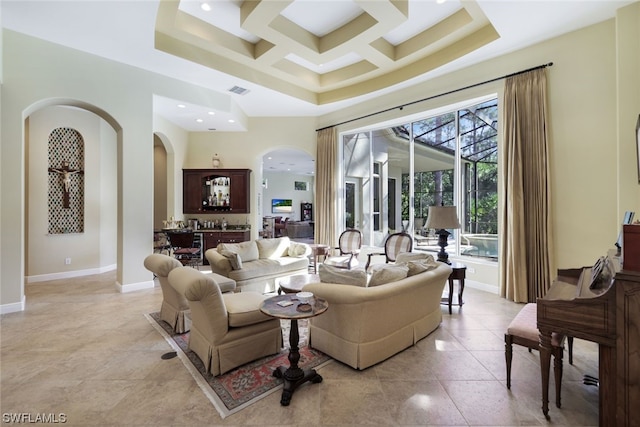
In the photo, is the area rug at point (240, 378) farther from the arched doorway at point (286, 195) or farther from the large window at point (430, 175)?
the arched doorway at point (286, 195)

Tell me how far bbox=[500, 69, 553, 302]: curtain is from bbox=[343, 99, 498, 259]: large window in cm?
51

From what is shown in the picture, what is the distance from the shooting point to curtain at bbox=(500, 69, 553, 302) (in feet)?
13.0

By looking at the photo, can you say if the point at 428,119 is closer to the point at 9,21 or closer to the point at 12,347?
the point at 9,21

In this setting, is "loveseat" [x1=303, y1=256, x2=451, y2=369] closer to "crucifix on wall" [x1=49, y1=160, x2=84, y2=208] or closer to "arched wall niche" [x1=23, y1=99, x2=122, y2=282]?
"arched wall niche" [x1=23, y1=99, x2=122, y2=282]

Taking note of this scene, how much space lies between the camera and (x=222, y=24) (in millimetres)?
4312

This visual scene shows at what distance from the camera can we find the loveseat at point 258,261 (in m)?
4.41

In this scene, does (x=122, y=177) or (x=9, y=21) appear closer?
(x=9, y=21)

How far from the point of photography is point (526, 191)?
415 cm

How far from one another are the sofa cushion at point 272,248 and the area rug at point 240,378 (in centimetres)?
219

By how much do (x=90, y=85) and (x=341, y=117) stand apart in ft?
15.1

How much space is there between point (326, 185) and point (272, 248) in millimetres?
2479

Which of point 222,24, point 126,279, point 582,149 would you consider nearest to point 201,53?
point 222,24

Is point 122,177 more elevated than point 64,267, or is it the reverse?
point 122,177

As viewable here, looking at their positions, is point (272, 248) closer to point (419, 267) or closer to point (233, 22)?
point (419, 267)
